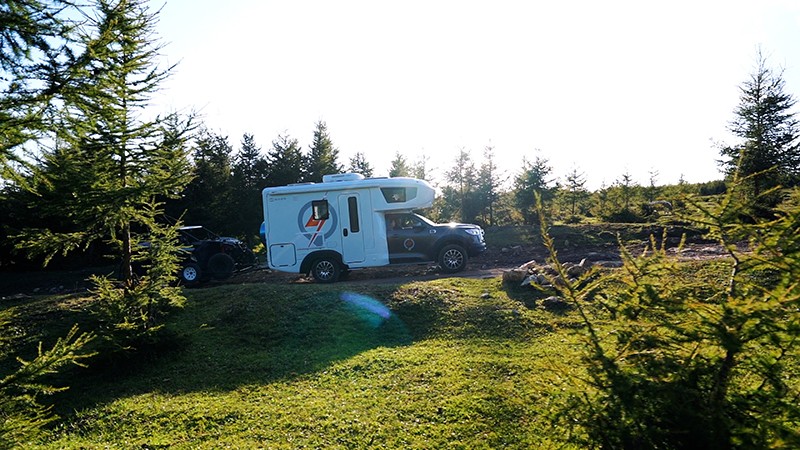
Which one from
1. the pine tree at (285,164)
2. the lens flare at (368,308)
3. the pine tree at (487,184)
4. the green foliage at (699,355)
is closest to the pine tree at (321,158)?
the pine tree at (285,164)

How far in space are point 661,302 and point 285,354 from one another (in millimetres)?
6534

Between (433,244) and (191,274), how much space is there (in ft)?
24.5

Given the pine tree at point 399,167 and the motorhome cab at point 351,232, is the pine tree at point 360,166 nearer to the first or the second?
the pine tree at point 399,167

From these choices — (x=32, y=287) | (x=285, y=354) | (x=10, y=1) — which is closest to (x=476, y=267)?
(x=285, y=354)

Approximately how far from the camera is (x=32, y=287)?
1596 cm

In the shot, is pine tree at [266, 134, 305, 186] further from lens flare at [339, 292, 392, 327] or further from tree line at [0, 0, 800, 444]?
lens flare at [339, 292, 392, 327]

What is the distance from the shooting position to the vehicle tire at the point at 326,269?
1252 centimetres

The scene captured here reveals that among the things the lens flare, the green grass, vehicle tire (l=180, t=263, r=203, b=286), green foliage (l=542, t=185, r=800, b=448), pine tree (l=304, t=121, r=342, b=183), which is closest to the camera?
green foliage (l=542, t=185, r=800, b=448)

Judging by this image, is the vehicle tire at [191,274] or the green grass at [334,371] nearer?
the green grass at [334,371]

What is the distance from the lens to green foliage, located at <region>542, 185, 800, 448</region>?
2529 millimetres

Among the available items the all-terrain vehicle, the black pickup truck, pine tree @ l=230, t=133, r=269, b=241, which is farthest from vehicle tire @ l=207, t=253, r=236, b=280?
pine tree @ l=230, t=133, r=269, b=241

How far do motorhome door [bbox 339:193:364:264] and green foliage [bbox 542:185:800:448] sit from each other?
31.1 ft

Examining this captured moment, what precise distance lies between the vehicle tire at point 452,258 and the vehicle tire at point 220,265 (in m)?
6.58

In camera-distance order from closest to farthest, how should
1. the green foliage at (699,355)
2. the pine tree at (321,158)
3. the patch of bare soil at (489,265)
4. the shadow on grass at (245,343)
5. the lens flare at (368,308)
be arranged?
the green foliage at (699,355) → the shadow on grass at (245,343) → the lens flare at (368,308) → the patch of bare soil at (489,265) → the pine tree at (321,158)
